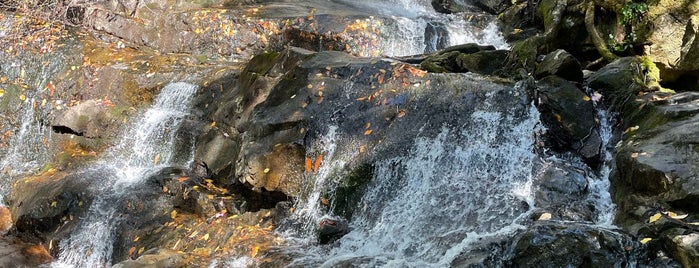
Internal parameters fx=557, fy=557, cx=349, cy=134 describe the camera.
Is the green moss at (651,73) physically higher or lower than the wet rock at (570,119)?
higher

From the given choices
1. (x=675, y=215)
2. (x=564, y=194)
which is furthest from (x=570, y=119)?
(x=675, y=215)

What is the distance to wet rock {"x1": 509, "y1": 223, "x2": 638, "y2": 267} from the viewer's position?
14.2 feet

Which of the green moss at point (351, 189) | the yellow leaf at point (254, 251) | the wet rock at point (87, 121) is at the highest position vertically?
the green moss at point (351, 189)

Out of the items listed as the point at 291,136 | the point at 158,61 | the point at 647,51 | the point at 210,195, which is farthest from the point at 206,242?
the point at 647,51

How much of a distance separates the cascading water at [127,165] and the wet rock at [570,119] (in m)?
5.13

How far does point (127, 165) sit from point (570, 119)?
21.4ft

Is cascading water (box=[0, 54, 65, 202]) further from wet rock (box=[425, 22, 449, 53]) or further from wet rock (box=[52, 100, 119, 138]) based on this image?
wet rock (box=[425, 22, 449, 53])

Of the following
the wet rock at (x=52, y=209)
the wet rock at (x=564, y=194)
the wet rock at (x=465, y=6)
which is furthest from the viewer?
the wet rock at (x=465, y=6)

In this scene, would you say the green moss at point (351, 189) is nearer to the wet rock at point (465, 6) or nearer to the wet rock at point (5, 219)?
the wet rock at point (5, 219)

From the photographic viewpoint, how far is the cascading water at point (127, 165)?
7.17 metres

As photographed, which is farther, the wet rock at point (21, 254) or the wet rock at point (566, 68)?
the wet rock at point (21, 254)

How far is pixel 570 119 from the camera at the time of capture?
6.30 meters

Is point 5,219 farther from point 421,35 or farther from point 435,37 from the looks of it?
point 435,37

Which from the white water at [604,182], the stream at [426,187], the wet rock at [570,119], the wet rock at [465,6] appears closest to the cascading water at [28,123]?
the stream at [426,187]
